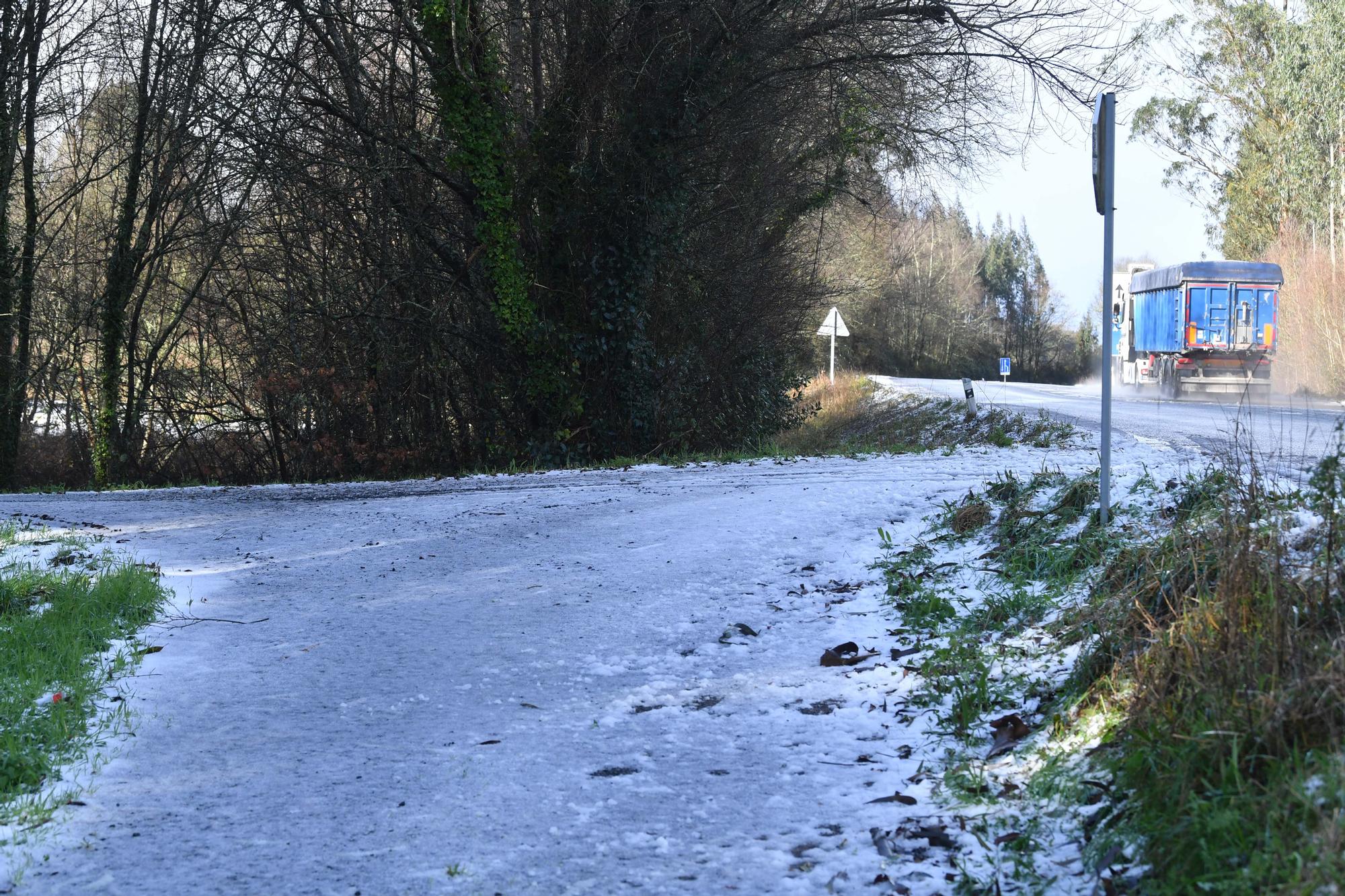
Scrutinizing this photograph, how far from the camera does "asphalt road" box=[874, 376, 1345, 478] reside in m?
5.62

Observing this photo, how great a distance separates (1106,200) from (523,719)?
16.1 feet

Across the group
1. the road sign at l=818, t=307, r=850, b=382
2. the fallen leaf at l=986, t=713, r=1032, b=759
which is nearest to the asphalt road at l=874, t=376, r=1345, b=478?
the fallen leaf at l=986, t=713, r=1032, b=759

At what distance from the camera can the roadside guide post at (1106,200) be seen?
7.07m

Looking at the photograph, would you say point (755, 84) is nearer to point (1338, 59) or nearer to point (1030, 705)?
point (1030, 705)

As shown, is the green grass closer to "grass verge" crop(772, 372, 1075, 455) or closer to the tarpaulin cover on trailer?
"grass verge" crop(772, 372, 1075, 455)

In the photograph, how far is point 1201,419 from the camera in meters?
18.0

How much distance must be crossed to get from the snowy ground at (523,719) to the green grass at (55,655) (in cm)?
26

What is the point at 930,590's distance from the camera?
23.2 ft

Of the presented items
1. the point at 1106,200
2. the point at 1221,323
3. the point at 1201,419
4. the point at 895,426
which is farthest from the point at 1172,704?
the point at 1221,323

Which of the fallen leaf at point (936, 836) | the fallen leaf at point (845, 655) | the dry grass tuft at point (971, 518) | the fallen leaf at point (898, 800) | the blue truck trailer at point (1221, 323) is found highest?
the blue truck trailer at point (1221, 323)

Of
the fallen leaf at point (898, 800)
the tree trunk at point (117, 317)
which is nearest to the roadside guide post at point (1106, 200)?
the fallen leaf at point (898, 800)

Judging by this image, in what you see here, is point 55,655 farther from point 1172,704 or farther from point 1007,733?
point 1172,704

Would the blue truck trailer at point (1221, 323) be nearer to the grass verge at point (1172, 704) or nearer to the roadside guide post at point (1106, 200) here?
the roadside guide post at point (1106, 200)

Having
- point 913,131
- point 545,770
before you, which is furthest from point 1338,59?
point 545,770
